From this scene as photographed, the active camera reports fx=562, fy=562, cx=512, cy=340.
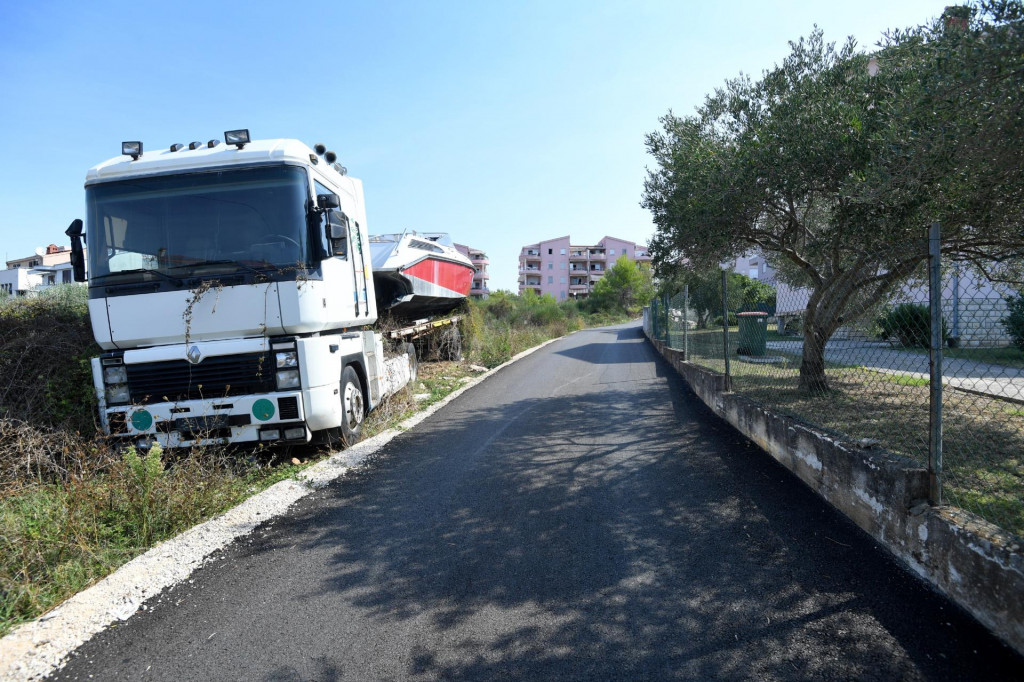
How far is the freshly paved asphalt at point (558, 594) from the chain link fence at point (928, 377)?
886 mm

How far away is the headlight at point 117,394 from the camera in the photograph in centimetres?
552

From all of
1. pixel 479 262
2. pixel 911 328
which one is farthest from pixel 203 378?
pixel 479 262

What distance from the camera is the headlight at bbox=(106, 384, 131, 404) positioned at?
552 cm

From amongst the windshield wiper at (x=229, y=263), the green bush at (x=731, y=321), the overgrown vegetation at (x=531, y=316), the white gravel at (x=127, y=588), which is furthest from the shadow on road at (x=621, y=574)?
the overgrown vegetation at (x=531, y=316)

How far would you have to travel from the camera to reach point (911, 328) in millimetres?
3906

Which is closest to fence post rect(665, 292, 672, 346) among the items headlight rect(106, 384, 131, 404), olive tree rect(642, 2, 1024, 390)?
olive tree rect(642, 2, 1024, 390)

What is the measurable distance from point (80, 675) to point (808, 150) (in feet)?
25.5

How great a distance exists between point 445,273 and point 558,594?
37.2 ft

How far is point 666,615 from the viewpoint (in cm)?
289

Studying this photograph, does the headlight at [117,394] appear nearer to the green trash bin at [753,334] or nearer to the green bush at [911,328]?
the green bush at [911,328]

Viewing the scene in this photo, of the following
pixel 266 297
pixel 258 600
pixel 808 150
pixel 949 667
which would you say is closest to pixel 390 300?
pixel 266 297

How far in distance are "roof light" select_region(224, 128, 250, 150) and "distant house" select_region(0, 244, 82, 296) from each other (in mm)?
27531

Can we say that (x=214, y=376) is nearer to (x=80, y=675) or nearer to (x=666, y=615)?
A: (x=80, y=675)

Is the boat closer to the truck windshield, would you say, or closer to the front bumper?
the truck windshield
